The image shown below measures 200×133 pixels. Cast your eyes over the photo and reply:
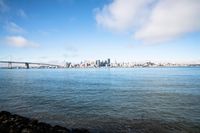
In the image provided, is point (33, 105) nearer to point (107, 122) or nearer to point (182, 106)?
point (107, 122)

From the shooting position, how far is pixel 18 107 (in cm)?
2234

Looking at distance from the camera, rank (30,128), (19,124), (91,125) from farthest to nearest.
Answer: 1. (91,125)
2. (19,124)
3. (30,128)

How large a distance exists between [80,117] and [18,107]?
8673 mm

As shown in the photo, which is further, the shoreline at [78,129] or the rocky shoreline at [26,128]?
the shoreline at [78,129]

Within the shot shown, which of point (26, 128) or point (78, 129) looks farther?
point (78, 129)

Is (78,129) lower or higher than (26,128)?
lower

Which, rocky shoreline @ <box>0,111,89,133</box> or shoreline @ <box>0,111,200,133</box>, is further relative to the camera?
shoreline @ <box>0,111,200,133</box>

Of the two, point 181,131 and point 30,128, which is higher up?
point 30,128

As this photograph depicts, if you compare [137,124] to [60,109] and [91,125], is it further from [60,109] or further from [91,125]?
[60,109]

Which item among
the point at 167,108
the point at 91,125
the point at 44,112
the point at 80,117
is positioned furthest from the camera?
the point at 167,108

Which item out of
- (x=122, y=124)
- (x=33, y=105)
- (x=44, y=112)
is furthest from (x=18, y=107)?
(x=122, y=124)

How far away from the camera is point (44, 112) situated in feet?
65.4

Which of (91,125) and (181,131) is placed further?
(91,125)

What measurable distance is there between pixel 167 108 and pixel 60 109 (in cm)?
1156
